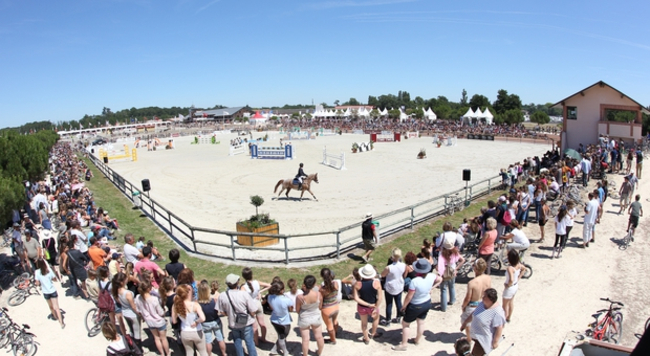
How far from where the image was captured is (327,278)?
6184mm

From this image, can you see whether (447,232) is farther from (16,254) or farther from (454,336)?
(16,254)

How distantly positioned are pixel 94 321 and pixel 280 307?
392 centimetres

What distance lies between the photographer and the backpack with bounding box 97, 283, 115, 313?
22.1 ft

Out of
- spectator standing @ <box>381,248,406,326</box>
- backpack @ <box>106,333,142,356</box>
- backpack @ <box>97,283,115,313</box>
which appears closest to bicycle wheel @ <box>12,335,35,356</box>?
backpack @ <box>97,283,115,313</box>

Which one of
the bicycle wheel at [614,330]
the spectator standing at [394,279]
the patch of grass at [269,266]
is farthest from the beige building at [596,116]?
the spectator standing at [394,279]

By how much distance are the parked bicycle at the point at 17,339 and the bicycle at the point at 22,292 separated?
6.52 ft

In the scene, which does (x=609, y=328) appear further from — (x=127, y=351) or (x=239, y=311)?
(x=127, y=351)

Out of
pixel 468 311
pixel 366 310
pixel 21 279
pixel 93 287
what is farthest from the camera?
pixel 21 279

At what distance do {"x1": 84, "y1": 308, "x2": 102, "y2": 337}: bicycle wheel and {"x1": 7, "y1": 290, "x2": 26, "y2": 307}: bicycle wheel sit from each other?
2303mm

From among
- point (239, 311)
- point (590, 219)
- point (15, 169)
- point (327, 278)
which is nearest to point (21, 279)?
point (239, 311)

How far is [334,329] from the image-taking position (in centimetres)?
682

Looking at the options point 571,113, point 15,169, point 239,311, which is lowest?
point 239,311

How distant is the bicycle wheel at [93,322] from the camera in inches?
292

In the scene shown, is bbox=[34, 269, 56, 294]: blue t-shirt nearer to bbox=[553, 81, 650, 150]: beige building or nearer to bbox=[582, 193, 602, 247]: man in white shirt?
bbox=[582, 193, 602, 247]: man in white shirt
